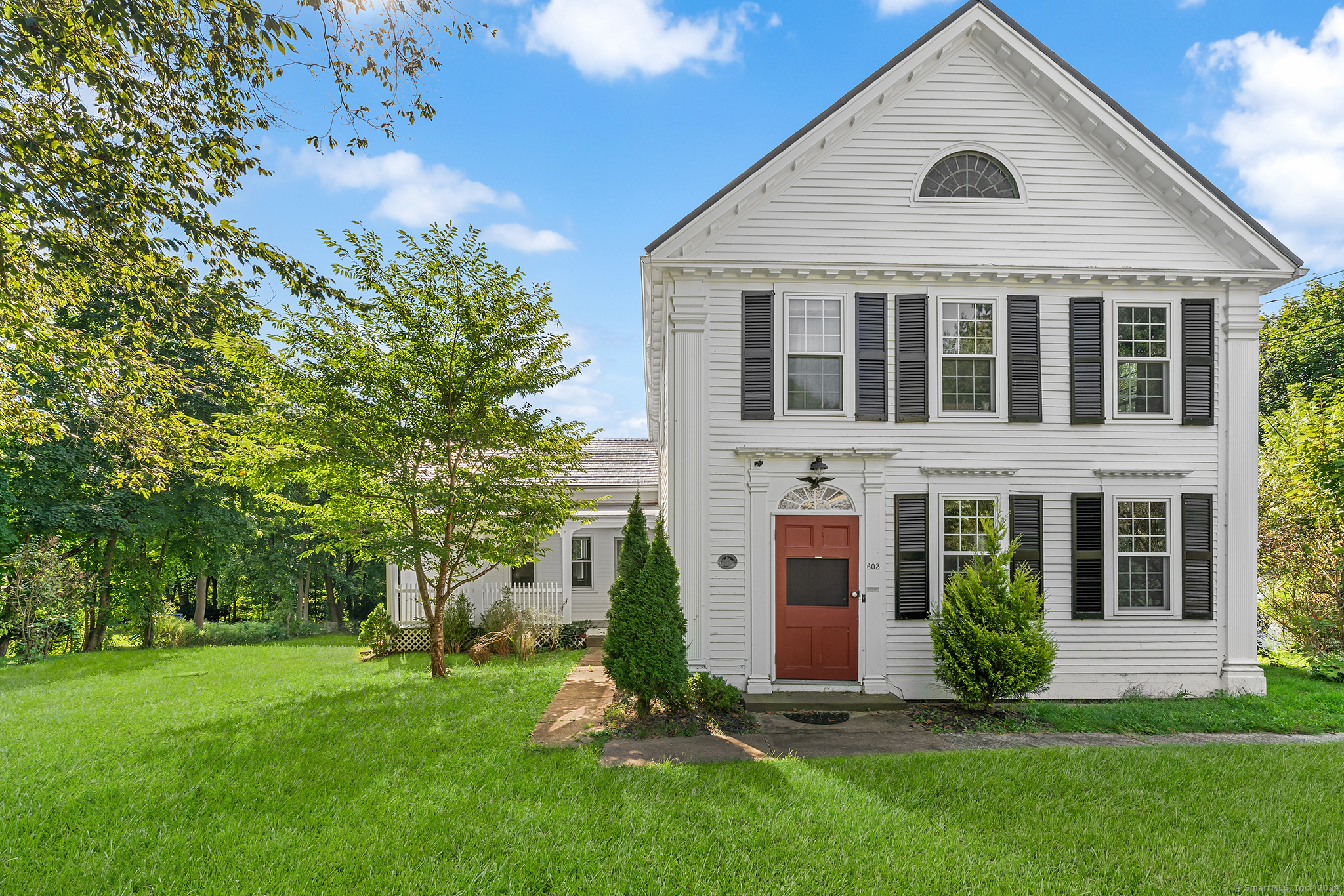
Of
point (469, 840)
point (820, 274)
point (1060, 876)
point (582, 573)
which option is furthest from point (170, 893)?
point (582, 573)

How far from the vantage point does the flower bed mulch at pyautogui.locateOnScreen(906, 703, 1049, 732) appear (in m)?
7.60

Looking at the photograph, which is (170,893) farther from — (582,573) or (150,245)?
(582,573)

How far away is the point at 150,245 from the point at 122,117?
104 cm

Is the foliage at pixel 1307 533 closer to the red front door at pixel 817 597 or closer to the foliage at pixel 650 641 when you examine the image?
the red front door at pixel 817 597

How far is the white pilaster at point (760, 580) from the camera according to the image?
28.5 feet

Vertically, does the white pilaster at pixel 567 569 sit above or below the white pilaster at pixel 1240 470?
below

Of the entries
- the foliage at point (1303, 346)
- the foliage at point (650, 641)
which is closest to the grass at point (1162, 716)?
the foliage at point (650, 641)

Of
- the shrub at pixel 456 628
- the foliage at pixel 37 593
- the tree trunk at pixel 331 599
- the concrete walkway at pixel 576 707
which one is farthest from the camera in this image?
the tree trunk at pixel 331 599

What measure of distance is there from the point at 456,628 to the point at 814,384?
8737 millimetres

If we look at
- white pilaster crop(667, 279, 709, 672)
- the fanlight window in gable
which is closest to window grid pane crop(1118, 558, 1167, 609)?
the fanlight window in gable

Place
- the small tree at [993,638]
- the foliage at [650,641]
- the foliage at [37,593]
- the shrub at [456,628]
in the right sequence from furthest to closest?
the foliage at [37,593] → the shrub at [456,628] → the small tree at [993,638] → the foliage at [650,641]

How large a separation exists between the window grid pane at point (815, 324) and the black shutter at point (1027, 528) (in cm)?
344

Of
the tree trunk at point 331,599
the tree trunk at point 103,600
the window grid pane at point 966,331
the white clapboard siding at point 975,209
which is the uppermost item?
the white clapboard siding at point 975,209

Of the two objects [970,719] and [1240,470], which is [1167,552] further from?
[970,719]
